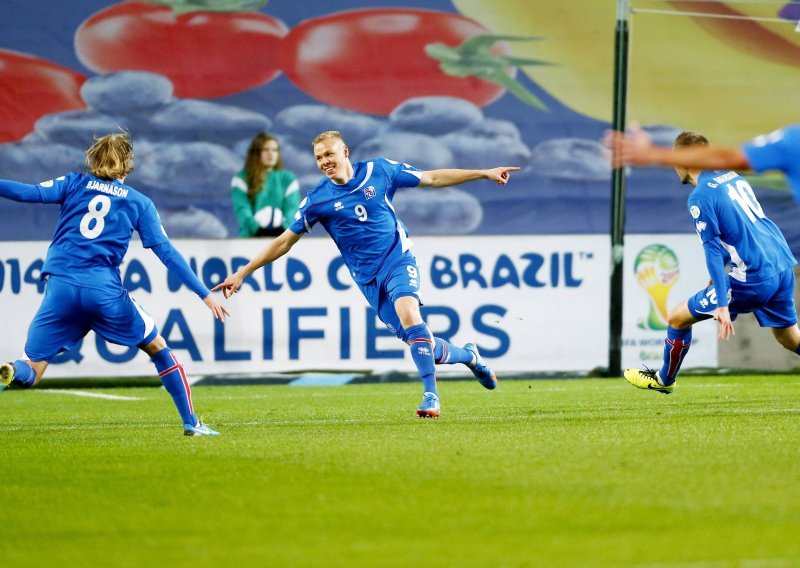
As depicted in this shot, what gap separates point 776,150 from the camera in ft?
22.1

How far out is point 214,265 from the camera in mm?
14141

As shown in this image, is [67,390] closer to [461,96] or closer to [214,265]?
[214,265]

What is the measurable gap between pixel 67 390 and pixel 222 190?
2.69 meters

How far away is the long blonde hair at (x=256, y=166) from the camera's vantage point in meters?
14.4

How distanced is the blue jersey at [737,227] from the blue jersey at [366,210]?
1.99 metres

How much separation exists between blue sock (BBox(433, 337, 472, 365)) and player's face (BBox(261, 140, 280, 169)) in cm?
467

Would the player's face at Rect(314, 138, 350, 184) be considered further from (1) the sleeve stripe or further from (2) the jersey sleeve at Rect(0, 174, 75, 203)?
(1) the sleeve stripe

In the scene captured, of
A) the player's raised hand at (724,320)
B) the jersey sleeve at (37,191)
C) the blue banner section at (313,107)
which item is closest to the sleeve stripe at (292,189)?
the blue banner section at (313,107)

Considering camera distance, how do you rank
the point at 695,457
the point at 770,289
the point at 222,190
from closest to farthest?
the point at 695,457, the point at 770,289, the point at 222,190

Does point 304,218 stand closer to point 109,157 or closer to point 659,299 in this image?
point 109,157

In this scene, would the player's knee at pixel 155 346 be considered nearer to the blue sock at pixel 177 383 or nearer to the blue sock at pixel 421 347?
the blue sock at pixel 177 383

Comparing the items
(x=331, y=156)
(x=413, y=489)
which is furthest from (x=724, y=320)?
(x=413, y=489)

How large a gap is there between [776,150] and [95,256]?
4.04 metres

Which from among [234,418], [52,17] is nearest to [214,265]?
[52,17]
